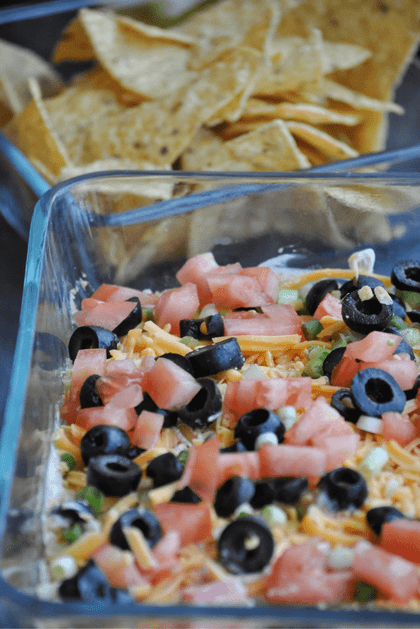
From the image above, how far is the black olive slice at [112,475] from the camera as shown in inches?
43.8

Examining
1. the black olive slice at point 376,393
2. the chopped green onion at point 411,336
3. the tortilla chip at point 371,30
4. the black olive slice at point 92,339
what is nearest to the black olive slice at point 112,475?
the black olive slice at point 92,339

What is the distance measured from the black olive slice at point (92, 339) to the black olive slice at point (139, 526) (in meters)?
0.48

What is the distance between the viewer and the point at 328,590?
0.95 m

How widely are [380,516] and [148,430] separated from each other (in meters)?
0.46

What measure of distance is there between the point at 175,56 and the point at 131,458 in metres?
1.99

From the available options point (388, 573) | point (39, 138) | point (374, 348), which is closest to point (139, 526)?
point (388, 573)

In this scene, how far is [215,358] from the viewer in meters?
1.32

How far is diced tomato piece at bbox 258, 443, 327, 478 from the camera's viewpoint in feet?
3.66

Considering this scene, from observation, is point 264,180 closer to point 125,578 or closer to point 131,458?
point 131,458

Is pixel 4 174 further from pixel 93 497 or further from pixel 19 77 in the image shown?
pixel 93 497

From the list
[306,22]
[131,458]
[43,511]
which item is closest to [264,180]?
[131,458]

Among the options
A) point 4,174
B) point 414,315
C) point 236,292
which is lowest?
point 414,315

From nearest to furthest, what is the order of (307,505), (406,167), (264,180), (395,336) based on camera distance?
(307,505)
(395,336)
(264,180)
(406,167)

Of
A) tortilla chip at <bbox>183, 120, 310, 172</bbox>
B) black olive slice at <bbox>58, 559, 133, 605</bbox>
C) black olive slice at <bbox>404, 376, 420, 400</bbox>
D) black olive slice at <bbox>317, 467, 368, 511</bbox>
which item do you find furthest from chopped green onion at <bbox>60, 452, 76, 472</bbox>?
tortilla chip at <bbox>183, 120, 310, 172</bbox>
